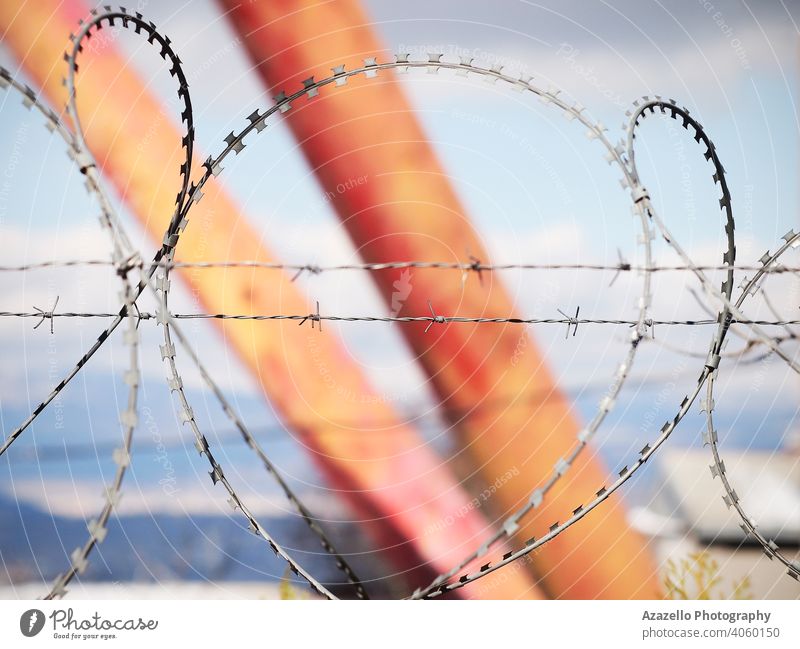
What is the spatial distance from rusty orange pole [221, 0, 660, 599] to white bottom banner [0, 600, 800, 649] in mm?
637

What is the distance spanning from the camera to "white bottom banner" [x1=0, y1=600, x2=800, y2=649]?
9.83 ft

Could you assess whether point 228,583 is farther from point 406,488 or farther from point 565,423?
point 565,423

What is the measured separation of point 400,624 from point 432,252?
5.15ft

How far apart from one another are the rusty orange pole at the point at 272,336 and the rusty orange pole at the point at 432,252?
283 mm

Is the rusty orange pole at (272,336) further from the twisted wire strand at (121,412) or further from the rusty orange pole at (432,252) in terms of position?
the twisted wire strand at (121,412)

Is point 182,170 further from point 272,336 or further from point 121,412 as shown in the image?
point 272,336

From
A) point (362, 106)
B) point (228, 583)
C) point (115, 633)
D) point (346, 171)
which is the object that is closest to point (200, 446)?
point (115, 633)

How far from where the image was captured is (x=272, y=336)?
364cm

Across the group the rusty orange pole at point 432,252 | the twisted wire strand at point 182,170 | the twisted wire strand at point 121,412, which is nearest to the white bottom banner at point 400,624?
the twisted wire strand at point 182,170

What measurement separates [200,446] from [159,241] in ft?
4.35

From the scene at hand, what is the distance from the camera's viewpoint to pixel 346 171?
352cm

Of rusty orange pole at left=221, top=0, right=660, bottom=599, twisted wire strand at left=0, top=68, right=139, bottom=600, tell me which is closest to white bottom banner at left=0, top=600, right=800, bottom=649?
rusty orange pole at left=221, top=0, right=660, bottom=599

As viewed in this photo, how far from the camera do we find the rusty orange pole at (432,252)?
343 centimetres

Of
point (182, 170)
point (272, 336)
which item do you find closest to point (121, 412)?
point (182, 170)
